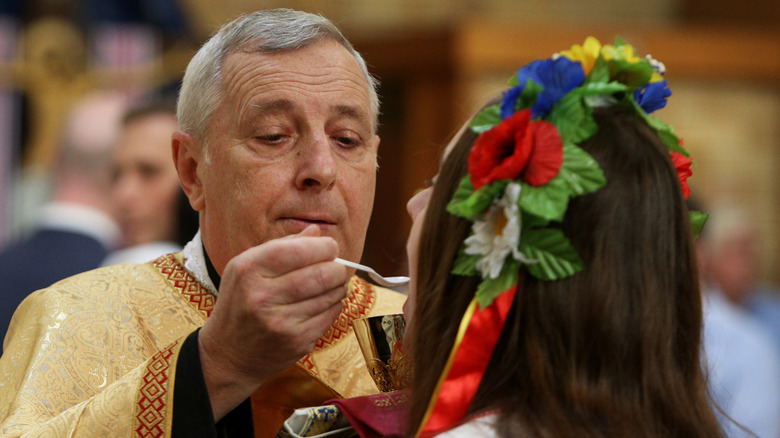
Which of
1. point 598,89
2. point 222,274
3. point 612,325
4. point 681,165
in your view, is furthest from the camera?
point 222,274

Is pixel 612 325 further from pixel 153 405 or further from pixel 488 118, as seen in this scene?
pixel 153 405

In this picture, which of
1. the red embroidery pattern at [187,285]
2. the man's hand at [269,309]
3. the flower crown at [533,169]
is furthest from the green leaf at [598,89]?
the red embroidery pattern at [187,285]

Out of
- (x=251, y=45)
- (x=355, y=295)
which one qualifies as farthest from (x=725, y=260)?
(x=251, y=45)

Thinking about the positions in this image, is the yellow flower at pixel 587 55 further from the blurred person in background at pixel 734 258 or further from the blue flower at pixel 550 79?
the blurred person in background at pixel 734 258

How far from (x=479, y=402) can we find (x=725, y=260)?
14.9 feet

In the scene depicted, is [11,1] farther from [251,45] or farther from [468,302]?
[468,302]

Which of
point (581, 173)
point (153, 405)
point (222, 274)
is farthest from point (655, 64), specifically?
point (153, 405)

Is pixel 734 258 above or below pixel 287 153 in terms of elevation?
below

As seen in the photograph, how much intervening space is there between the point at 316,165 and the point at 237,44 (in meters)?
0.42

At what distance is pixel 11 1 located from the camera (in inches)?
259

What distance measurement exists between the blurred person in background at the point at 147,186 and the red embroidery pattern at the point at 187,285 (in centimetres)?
173

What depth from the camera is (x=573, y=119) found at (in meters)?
1.72

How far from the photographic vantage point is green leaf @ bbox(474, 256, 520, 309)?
1.69 meters

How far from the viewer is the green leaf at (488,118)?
180 centimetres
